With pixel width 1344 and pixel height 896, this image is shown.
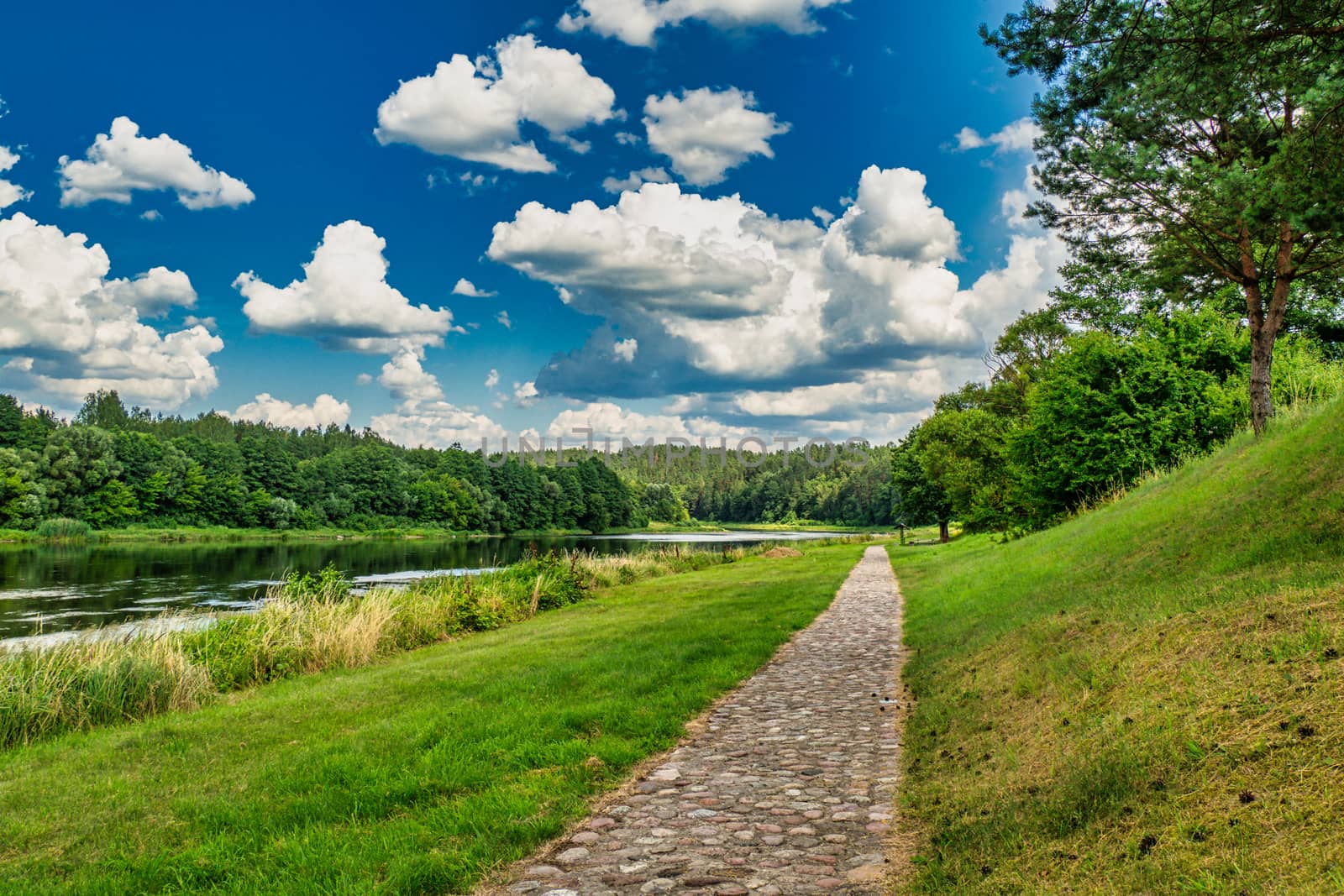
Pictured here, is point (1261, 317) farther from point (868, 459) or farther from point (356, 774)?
point (868, 459)

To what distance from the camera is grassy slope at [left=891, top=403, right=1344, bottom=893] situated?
359cm

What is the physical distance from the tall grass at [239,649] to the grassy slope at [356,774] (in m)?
0.83

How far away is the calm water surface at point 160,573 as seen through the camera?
24172 mm

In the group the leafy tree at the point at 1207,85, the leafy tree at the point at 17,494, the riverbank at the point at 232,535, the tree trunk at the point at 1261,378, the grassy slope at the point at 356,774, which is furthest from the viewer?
the leafy tree at the point at 17,494

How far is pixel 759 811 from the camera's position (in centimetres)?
547

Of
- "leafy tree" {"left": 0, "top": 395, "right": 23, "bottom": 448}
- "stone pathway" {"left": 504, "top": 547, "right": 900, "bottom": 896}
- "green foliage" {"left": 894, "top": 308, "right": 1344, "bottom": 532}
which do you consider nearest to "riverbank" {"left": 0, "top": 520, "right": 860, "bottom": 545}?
"leafy tree" {"left": 0, "top": 395, "right": 23, "bottom": 448}

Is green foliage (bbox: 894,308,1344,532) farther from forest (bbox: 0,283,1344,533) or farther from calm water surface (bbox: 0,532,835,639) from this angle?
calm water surface (bbox: 0,532,835,639)

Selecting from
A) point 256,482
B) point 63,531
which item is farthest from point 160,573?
point 256,482

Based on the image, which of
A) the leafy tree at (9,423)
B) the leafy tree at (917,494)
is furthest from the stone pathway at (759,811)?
the leafy tree at (9,423)

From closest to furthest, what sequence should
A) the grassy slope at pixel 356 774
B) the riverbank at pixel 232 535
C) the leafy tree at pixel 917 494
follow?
the grassy slope at pixel 356 774 < the leafy tree at pixel 917 494 < the riverbank at pixel 232 535

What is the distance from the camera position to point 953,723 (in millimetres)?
7184

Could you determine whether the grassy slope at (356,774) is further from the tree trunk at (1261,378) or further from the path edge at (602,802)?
the tree trunk at (1261,378)

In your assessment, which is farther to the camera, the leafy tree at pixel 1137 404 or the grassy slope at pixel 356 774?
the leafy tree at pixel 1137 404

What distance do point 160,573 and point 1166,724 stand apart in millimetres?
44410
